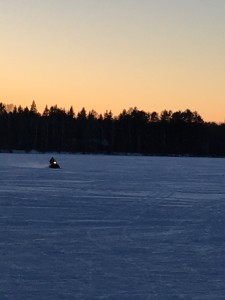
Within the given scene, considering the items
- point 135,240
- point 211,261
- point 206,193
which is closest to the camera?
point 211,261

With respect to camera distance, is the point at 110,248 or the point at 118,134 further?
the point at 118,134

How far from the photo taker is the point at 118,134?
123m

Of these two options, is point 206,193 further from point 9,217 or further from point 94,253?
point 94,253

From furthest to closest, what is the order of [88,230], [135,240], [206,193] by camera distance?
1. [206,193]
2. [88,230]
3. [135,240]

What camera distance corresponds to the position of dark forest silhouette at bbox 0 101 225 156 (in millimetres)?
119438

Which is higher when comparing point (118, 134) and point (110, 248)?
point (118, 134)

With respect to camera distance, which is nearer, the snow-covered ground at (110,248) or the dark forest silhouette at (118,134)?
the snow-covered ground at (110,248)

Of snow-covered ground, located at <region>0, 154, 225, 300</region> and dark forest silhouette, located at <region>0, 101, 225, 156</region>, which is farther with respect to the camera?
dark forest silhouette, located at <region>0, 101, 225, 156</region>

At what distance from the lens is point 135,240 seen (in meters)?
10.6

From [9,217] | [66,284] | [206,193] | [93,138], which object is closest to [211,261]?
[66,284]

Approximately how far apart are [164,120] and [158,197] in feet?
352

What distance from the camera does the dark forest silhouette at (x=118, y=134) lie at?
119m

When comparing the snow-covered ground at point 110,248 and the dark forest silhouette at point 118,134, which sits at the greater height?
the dark forest silhouette at point 118,134

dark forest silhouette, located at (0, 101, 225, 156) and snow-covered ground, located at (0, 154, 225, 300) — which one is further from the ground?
dark forest silhouette, located at (0, 101, 225, 156)
